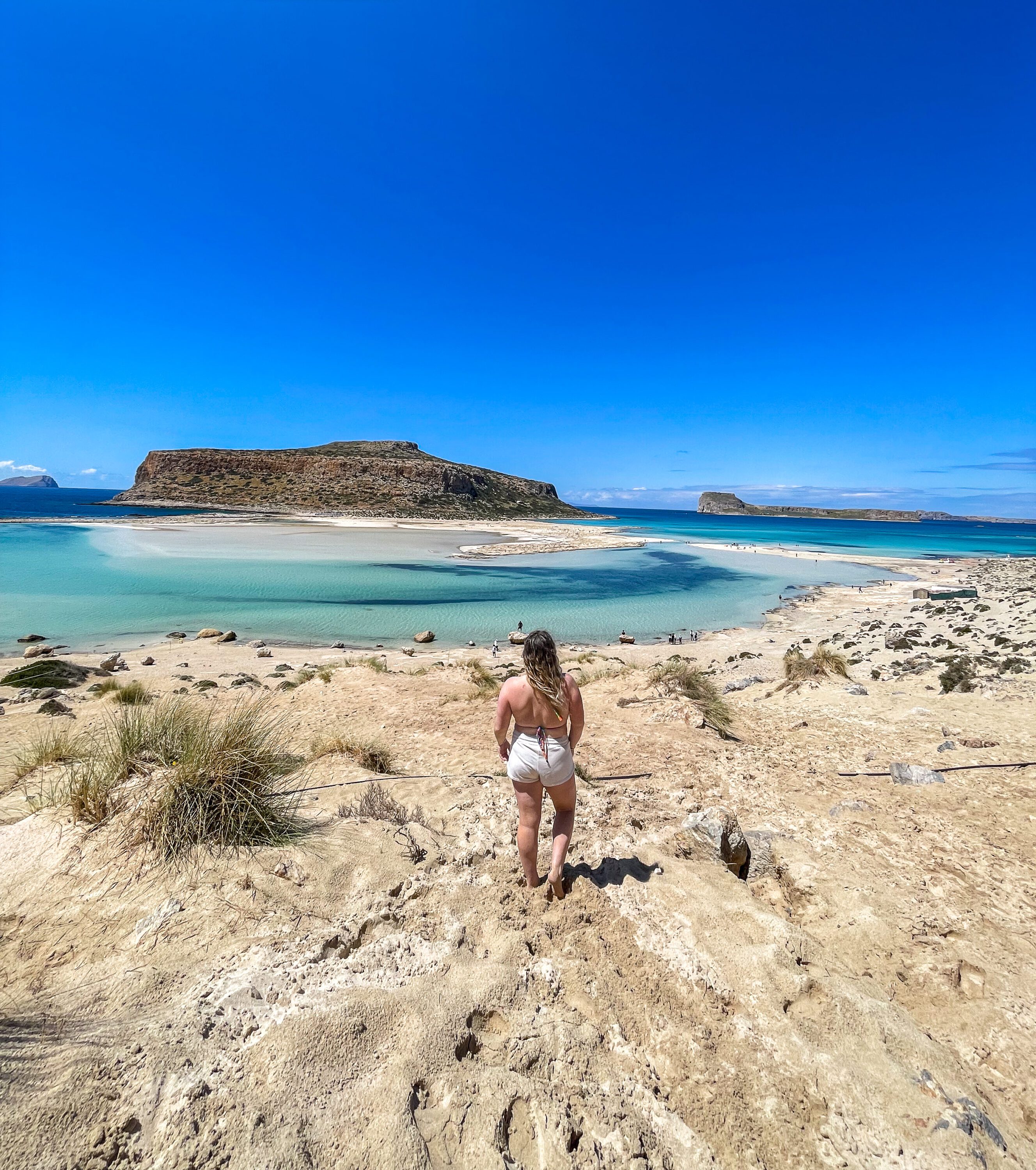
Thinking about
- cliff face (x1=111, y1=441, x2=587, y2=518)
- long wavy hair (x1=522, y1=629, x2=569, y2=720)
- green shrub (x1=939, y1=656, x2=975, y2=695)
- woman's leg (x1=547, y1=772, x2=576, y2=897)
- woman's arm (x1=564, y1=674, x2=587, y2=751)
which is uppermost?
cliff face (x1=111, y1=441, x2=587, y2=518)

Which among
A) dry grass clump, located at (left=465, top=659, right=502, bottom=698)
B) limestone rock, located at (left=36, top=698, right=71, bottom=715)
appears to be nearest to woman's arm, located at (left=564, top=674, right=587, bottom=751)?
dry grass clump, located at (left=465, top=659, right=502, bottom=698)

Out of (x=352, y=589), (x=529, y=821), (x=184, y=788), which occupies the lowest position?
(x=352, y=589)

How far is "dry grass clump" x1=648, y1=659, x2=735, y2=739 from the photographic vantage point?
22.9ft

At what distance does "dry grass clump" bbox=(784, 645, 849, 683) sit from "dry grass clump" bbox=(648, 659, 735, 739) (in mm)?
1424

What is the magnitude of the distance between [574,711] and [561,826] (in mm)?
830

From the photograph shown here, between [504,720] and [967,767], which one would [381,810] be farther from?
[967,767]

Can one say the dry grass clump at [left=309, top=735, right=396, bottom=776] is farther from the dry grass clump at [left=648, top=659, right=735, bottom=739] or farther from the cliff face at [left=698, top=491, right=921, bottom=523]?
the cliff face at [left=698, top=491, right=921, bottom=523]

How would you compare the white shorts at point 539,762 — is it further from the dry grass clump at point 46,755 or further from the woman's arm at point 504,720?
the dry grass clump at point 46,755

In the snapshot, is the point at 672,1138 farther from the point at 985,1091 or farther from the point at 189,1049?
the point at 189,1049

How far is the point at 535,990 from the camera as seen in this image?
2.70 meters

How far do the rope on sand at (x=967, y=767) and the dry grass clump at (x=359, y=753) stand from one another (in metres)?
4.94

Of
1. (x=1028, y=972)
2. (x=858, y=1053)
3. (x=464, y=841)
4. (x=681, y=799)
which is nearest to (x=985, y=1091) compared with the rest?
(x=858, y=1053)

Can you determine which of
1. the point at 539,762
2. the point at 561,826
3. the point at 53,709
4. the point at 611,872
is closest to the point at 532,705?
the point at 539,762

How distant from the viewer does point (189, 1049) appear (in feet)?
6.95
